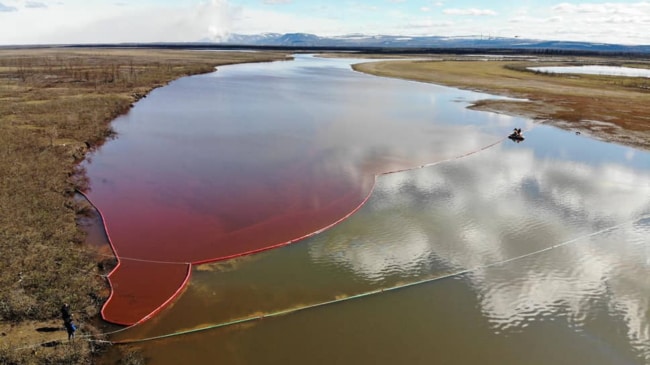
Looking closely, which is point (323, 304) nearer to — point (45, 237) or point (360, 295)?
point (360, 295)

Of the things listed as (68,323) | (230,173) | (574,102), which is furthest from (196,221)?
(574,102)

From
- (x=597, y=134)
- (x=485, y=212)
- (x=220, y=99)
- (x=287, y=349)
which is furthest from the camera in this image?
(x=220, y=99)

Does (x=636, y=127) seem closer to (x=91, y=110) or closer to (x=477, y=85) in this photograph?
(x=477, y=85)

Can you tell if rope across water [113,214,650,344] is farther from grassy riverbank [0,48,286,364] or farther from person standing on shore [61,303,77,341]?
grassy riverbank [0,48,286,364]

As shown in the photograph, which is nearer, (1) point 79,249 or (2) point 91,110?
(1) point 79,249

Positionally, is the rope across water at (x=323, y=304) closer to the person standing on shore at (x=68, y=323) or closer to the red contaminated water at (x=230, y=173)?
the person standing on shore at (x=68, y=323)

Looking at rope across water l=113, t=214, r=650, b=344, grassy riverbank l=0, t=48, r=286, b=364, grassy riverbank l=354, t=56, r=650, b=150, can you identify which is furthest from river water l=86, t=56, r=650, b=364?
grassy riverbank l=354, t=56, r=650, b=150

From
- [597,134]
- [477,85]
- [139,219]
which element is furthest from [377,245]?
[477,85]

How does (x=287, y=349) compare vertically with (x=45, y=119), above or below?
below
